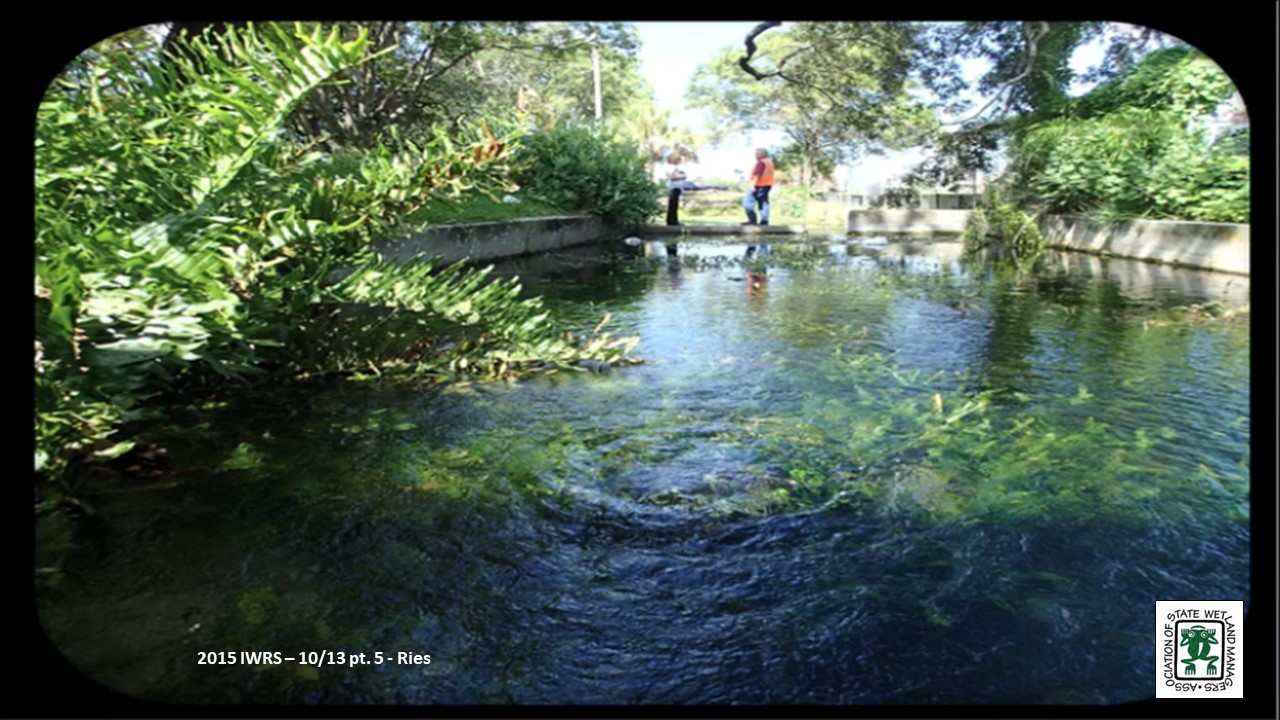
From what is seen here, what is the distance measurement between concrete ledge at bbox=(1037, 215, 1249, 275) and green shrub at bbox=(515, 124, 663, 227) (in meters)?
8.46

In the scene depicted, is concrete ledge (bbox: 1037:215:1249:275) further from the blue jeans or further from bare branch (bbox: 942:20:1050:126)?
the blue jeans

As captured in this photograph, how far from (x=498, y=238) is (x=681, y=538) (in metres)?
10.9

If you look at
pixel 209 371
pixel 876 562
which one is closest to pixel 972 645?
pixel 876 562

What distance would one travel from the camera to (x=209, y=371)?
400 centimetres

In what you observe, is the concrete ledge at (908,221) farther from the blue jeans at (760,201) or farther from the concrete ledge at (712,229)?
the concrete ledge at (712,229)

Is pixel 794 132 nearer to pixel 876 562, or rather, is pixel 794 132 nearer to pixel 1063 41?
pixel 1063 41

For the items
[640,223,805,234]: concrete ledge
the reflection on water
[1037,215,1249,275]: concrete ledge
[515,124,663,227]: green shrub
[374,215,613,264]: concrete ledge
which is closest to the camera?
the reflection on water

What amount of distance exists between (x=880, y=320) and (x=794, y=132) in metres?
42.8

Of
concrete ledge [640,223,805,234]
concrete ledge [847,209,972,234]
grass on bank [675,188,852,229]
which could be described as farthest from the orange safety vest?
grass on bank [675,188,852,229]

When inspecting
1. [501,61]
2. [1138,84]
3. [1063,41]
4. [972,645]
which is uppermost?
[501,61]

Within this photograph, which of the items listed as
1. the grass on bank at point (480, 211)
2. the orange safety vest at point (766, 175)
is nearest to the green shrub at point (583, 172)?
the grass on bank at point (480, 211)

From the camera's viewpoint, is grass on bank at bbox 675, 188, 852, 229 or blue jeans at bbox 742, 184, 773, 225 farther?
Answer: grass on bank at bbox 675, 188, 852, 229

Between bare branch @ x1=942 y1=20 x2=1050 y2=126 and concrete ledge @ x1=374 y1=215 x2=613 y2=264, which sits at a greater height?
bare branch @ x1=942 y1=20 x2=1050 y2=126

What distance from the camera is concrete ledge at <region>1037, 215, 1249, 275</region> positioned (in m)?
10.3
